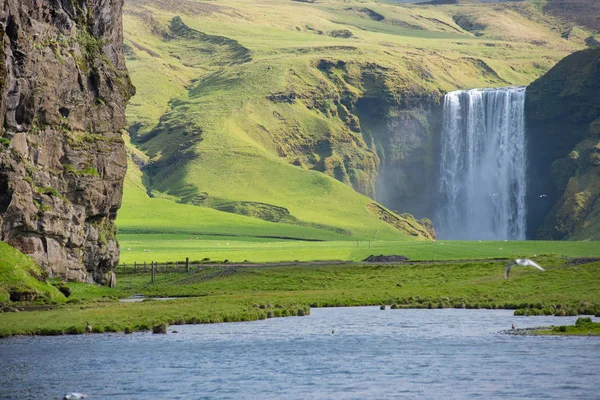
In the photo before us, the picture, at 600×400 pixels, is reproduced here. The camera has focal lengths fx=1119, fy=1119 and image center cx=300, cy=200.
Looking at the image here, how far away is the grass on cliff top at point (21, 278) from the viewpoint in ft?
281

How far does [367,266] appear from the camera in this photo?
5226 inches

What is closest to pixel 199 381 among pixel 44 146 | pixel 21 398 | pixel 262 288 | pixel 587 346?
pixel 21 398

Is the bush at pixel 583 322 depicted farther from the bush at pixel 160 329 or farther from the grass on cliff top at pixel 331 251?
the grass on cliff top at pixel 331 251

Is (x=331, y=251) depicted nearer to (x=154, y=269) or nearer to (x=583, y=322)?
(x=154, y=269)

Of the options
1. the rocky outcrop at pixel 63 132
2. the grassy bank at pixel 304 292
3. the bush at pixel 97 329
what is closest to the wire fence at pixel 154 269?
the grassy bank at pixel 304 292

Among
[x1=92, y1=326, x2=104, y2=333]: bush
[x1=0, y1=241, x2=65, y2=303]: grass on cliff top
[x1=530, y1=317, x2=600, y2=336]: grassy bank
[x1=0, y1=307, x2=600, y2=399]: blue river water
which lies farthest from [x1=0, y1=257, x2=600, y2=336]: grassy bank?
[x1=530, y1=317, x2=600, y2=336]: grassy bank

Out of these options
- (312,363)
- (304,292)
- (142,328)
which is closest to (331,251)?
(304,292)

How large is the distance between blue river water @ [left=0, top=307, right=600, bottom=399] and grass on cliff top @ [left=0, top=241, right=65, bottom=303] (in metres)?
13.7

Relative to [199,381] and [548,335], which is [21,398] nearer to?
[199,381]

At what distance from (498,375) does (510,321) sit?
25333 mm

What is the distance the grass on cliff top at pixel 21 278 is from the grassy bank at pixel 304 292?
208cm

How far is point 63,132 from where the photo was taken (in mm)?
109312

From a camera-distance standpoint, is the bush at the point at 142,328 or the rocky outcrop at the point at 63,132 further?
the rocky outcrop at the point at 63,132

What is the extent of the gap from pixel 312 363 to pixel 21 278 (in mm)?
34166
